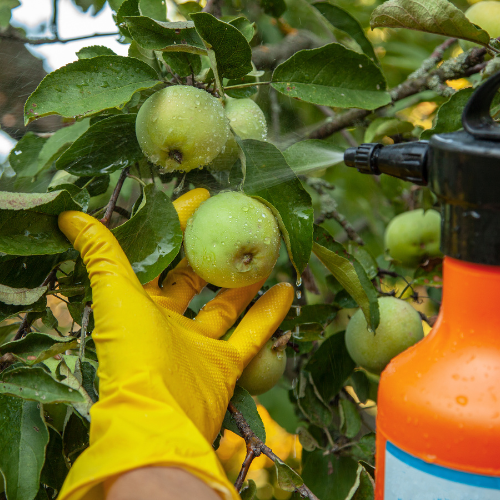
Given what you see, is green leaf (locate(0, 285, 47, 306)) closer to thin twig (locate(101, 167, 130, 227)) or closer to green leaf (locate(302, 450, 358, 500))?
thin twig (locate(101, 167, 130, 227))

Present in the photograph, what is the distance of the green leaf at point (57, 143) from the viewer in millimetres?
896

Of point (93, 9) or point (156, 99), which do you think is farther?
point (93, 9)

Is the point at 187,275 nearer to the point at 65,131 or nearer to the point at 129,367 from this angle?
the point at 129,367

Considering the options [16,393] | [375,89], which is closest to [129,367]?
[16,393]

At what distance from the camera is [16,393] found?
1.80 feet

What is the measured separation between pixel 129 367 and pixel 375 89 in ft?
1.86

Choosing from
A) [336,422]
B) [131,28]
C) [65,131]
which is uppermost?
[131,28]

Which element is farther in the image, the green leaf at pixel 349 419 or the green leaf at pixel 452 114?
the green leaf at pixel 349 419

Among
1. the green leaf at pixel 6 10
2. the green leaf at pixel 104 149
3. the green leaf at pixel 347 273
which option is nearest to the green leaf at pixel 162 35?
the green leaf at pixel 104 149

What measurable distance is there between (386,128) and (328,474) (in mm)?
754

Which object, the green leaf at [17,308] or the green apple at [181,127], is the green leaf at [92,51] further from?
the green leaf at [17,308]

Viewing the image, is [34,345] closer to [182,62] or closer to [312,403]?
[182,62]

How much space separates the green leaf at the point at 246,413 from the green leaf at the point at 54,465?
23 centimetres

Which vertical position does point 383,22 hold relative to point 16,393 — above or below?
above
